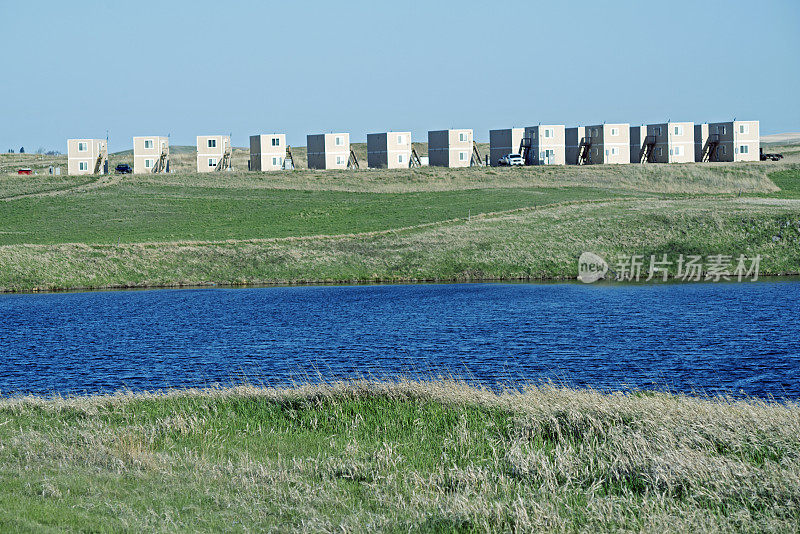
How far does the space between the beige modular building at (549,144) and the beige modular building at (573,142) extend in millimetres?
1073

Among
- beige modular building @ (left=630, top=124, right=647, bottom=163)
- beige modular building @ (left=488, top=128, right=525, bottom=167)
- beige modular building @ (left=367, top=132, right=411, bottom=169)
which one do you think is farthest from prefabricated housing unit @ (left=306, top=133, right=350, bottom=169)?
beige modular building @ (left=630, top=124, right=647, bottom=163)

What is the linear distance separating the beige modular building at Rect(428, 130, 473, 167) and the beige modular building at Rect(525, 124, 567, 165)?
10156 millimetres

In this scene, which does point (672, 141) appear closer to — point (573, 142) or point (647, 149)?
point (647, 149)

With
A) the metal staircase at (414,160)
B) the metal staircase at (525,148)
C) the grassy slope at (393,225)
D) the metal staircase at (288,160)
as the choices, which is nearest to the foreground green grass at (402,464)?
the grassy slope at (393,225)

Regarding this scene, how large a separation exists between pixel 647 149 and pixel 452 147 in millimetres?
29923

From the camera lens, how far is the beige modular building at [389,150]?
129500mm

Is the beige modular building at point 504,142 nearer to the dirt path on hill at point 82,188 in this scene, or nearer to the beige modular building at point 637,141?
the beige modular building at point 637,141

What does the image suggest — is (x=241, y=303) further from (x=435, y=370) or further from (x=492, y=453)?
(x=492, y=453)

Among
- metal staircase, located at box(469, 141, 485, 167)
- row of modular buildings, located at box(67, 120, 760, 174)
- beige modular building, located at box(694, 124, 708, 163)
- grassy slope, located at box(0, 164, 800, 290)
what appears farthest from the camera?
metal staircase, located at box(469, 141, 485, 167)

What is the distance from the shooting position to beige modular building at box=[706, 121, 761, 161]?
127562 millimetres

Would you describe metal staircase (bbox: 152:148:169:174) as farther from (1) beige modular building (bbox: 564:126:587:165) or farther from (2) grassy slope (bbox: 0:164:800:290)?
(1) beige modular building (bbox: 564:126:587:165)

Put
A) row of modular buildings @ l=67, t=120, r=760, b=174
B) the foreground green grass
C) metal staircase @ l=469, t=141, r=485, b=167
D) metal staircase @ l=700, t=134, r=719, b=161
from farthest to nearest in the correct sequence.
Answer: metal staircase @ l=469, t=141, r=485, b=167 < metal staircase @ l=700, t=134, r=719, b=161 < row of modular buildings @ l=67, t=120, r=760, b=174 < the foreground green grass

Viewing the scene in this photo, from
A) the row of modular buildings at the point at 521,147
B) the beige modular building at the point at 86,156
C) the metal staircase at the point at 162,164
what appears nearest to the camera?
the row of modular buildings at the point at 521,147

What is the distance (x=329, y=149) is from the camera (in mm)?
130750
